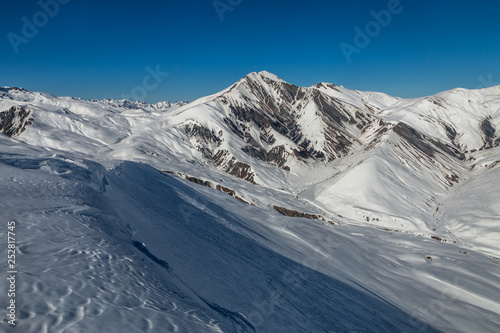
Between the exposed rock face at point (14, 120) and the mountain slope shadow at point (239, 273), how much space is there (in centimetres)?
14993

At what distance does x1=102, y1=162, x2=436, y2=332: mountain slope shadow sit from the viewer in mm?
13477

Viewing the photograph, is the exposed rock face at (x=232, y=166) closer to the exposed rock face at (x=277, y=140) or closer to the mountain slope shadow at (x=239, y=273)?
the exposed rock face at (x=277, y=140)

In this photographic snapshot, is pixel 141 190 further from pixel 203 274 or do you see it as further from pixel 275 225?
pixel 275 225

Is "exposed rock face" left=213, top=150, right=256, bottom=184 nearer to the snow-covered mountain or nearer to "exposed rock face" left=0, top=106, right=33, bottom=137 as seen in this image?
the snow-covered mountain

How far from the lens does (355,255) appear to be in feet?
109

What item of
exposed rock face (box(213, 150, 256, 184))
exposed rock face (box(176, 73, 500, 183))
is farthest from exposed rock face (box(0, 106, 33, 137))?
exposed rock face (box(213, 150, 256, 184))

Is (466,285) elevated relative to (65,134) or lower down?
lower down

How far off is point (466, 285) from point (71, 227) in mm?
39994

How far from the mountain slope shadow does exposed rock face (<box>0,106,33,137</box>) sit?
150m

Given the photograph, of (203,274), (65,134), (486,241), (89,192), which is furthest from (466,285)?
(65,134)

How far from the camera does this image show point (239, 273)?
16.5m

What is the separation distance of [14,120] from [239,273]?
175562 mm

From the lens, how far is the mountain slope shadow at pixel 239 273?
44.2 ft

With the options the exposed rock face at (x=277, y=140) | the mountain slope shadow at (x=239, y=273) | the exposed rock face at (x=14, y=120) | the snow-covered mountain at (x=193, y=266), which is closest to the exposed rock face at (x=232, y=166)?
the exposed rock face at (x=277, y=140)
